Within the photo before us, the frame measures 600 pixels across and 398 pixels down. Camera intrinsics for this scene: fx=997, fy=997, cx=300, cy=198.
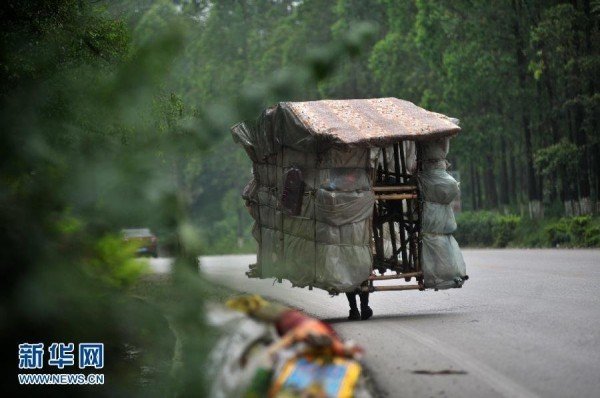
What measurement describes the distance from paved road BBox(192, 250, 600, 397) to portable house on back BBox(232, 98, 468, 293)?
68 cm

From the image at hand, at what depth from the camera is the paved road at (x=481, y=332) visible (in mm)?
7219

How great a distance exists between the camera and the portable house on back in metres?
12.0

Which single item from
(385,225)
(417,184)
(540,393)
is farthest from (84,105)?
(385,225)

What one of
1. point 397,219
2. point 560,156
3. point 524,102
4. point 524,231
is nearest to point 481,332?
point 397,219

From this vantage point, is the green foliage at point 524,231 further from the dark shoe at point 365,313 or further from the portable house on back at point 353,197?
the dark shoe at point 365,313

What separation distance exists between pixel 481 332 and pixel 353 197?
2.56 metres

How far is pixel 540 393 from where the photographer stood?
6.93 meters

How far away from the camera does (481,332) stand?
10547 millimetres

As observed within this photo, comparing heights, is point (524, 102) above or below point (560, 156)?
above

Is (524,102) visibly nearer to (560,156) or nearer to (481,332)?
(560,156)

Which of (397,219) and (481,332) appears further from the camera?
(397,219)

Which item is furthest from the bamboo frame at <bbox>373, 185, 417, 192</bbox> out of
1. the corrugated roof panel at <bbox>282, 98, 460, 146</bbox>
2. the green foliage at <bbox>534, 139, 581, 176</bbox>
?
the green foliage at <bbox>534, 139, 581, 176</bbox>

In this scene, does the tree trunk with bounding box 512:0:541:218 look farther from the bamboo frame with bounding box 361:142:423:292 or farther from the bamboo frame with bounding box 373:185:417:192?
the bamboo frame with bounding box 373:185:417:192

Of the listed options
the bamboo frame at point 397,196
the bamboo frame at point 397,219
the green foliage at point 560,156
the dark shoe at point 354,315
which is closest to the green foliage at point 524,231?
the green foliage at point 560,156
